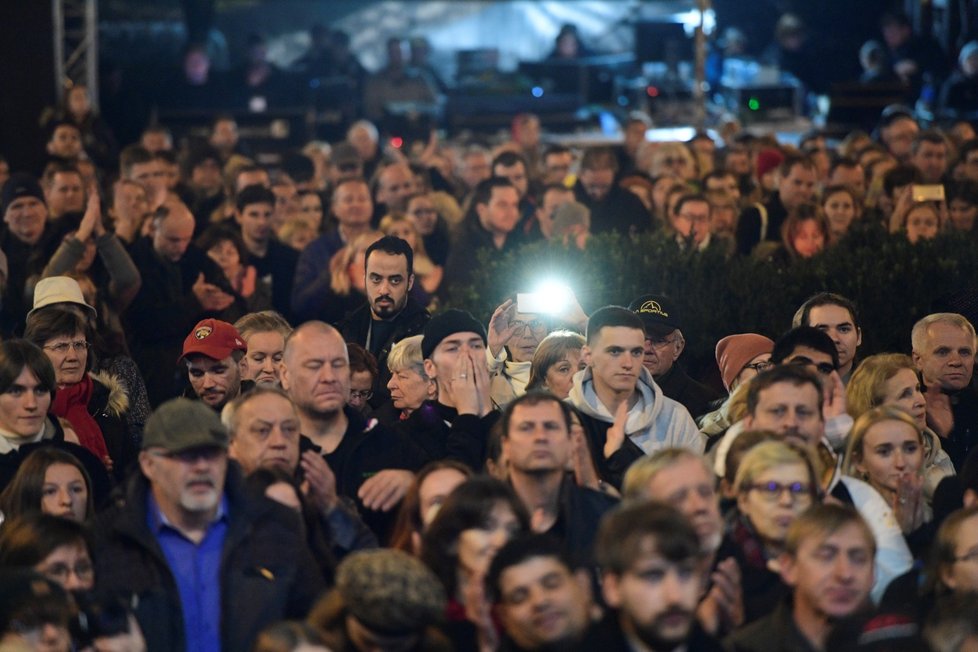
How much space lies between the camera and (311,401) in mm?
8250

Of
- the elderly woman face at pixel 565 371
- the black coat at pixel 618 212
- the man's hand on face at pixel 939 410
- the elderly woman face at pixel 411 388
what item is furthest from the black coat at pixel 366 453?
the black coat at pixel 618 212

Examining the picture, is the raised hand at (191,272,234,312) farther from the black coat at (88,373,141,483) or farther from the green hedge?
the black coat at (88,373,141,483)

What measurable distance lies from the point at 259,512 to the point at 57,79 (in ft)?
49.0

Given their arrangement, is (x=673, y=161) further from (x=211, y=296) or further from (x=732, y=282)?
(x=211, y=296)

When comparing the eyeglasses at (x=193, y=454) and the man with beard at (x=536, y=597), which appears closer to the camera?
the man with beard at (x=536, y=597)

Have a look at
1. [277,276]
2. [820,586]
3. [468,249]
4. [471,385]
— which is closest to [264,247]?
[277,276]

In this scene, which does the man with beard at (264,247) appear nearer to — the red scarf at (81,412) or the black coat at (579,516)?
the red scarf at (81,412)

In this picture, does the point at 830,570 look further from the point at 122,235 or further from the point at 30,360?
the point at 122,235

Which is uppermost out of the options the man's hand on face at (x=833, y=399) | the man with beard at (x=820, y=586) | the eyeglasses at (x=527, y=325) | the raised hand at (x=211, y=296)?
the raised hand at (x=211, y=296)

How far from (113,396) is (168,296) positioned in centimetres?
273

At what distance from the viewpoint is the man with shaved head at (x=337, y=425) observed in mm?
8156

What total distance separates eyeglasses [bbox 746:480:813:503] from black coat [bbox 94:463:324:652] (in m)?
1.57

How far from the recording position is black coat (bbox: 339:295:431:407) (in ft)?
34.8

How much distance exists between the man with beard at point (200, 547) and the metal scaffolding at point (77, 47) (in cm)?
1482
